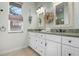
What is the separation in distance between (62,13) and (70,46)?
86 centimetres

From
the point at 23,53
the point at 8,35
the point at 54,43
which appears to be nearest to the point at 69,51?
the point at 54,43

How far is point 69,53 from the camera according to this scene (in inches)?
45.3

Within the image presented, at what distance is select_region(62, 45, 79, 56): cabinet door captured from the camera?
1.06 meters

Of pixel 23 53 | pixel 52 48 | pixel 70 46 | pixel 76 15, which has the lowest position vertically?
pixel 23 53

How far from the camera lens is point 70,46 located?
1.12 metres

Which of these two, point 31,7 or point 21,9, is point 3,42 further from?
point 31,7

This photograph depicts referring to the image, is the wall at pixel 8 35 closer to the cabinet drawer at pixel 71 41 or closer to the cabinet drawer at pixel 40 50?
the cabinet drawer at pixel 40 50

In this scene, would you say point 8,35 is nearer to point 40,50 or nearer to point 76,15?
point 40,50

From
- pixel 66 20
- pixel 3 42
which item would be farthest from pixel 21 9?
pixel 66 20

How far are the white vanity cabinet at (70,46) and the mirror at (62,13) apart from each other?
24.7 inches

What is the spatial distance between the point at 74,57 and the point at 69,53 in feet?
0.24

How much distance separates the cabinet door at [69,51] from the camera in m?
1.06

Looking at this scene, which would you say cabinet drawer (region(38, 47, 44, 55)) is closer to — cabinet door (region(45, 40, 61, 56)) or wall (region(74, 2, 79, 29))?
cabinet door (region(45, 40, 61, 56))

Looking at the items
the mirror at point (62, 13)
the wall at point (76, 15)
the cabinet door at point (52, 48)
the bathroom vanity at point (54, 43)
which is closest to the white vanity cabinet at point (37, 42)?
the bathroom vanity at point (54, 43)
